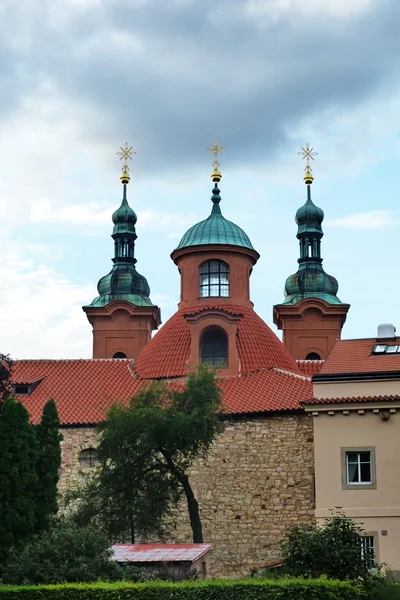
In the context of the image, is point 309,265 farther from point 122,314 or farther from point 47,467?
point 47,467

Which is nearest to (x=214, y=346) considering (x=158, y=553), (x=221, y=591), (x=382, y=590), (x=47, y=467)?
(x=47, y=467)

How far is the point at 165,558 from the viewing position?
25.9 metres

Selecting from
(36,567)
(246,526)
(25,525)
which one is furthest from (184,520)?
(36,567)

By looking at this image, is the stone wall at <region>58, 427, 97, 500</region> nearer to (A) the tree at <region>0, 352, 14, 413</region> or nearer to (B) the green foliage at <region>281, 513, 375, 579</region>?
(A) the tree at <region>0, 352, 14, 413</region>

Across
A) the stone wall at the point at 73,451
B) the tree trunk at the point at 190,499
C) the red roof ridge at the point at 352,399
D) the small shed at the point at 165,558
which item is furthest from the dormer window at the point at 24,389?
the small shed at the point at 165,558

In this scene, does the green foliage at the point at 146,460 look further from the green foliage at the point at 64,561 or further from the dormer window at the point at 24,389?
the dormer window at the point at 24,389

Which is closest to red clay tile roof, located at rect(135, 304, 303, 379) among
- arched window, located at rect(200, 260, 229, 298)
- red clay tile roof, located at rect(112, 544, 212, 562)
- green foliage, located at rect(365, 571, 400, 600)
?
arched window, located at rect(200, 260, 229, 298)

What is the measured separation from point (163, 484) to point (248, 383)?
691 cm

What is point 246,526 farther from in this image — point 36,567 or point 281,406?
point 36,567

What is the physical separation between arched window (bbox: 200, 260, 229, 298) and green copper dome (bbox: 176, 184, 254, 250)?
0.88 meters

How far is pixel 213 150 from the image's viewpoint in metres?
48.1

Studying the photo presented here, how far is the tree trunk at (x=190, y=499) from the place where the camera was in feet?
105

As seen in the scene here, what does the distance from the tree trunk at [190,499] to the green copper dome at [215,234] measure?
13903 mm

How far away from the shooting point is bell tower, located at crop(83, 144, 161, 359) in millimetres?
55594
